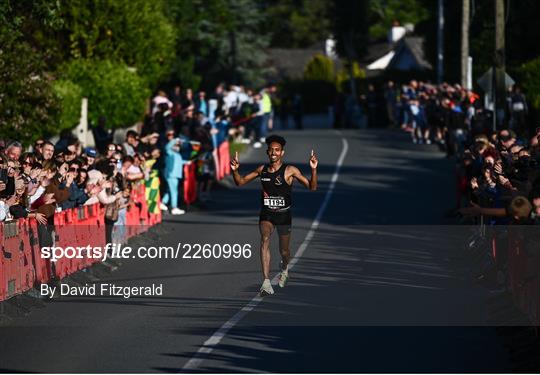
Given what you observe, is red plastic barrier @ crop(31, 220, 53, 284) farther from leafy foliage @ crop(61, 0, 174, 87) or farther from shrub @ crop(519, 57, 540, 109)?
leafy foliage @ crop(61, 0, 174, 87)

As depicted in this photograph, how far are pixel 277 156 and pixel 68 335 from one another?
3.92 metres

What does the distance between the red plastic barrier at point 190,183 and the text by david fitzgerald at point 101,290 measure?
13.7m

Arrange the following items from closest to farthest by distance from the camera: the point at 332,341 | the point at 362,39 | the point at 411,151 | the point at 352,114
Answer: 1. the point at 332,341
2. the point at 411,151
3. the point at 352,114
4. the point at 362,39

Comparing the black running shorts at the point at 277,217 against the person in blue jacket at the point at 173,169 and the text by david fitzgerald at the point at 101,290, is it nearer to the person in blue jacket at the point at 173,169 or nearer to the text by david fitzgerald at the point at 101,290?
the text by david fitzgerald at the point at 101,290

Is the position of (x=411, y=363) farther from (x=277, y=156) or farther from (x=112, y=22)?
(x=112, y=22)

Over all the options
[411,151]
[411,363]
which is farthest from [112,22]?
[411,363]

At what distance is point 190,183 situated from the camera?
36594 millimetres

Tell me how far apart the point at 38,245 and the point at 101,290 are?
1551 mm

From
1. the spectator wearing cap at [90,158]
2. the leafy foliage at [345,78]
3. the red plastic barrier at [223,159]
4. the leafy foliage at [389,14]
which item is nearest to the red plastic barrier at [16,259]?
the spectator wearing cap at [90,158]

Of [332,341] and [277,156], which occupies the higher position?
[277,156]

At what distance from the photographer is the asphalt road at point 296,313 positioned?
15.0 meters

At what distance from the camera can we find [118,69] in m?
48.9

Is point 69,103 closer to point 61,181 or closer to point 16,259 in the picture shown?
point 61,181

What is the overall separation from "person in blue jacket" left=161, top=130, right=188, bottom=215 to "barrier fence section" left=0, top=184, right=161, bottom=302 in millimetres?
8727
